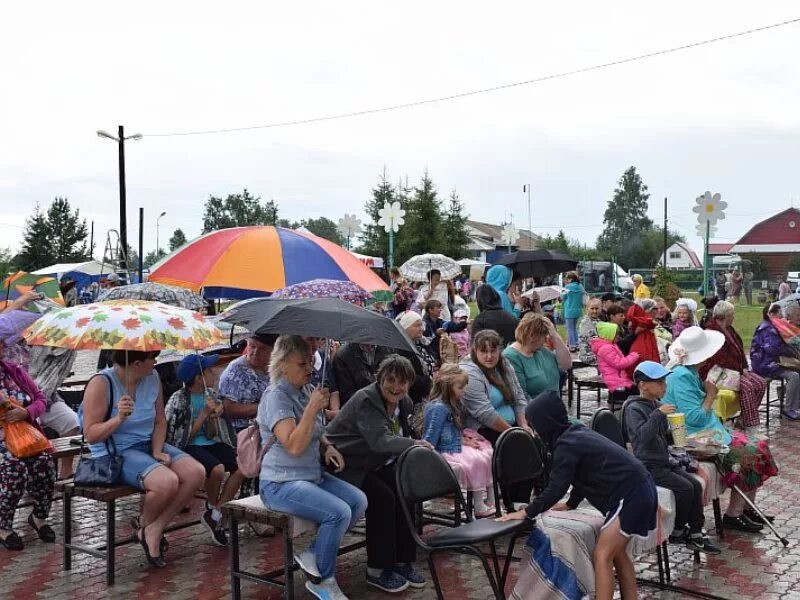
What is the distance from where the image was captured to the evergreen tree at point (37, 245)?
188ft

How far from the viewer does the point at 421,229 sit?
156ft

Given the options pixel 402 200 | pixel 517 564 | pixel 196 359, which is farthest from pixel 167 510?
pixel 402 200

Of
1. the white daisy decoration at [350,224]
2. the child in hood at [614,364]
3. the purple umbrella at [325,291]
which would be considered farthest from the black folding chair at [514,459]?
the white daisy decoration at [350,224]

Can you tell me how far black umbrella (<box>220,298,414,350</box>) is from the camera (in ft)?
16.5

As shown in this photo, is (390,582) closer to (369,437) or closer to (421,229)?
(369,437)

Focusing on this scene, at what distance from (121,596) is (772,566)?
13.8 feet

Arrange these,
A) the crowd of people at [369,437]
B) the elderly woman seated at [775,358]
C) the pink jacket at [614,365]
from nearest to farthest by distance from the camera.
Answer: the crowd of people at [369,437]
the pink jacket at [614,365]
the elderly woman seated at [775,358]

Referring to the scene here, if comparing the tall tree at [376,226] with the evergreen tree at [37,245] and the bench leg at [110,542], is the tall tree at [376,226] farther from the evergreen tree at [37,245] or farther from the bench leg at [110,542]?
the bench leg at [110,542]

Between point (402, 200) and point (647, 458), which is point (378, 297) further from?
point (402, 200)

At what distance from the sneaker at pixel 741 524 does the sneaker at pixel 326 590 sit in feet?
10.8

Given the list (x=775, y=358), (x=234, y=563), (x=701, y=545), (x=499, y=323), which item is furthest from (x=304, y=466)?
(x=775, y=358)

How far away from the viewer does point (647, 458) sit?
6023 mm

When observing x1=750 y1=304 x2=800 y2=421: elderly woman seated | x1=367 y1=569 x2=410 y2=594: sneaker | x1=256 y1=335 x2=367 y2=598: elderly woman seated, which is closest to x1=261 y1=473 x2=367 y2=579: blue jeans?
x1=256 y1=335 x2=367 y2=598: elderly woman seated

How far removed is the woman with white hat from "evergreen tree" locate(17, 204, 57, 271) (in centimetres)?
5545
